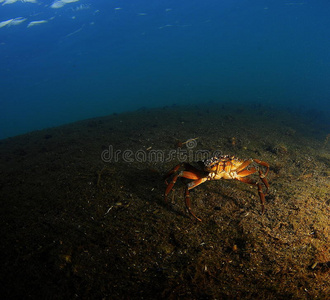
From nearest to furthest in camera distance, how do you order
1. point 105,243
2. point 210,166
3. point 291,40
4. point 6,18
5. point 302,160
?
point 105,243, point 210,166, point 302,160, point 6,18, point 291,40

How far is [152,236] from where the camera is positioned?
3598mm

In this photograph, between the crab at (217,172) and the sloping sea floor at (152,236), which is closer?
the sloping sea floor at (152,236)

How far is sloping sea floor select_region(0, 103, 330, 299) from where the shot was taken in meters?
2.73

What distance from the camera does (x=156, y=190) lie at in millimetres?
5125

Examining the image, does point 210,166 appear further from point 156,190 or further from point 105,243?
point 105,243

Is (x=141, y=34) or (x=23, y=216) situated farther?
(x=141, y=34)

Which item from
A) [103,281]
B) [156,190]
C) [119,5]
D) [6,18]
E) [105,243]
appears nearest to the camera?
[103,281]

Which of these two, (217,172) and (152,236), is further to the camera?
(217,172)

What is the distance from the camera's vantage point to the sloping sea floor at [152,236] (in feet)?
8.96

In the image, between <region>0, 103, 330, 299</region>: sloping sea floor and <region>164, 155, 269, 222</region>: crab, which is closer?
<region>0, 103, 330, 299</region>: sloping sea floor

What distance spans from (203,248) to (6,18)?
57.1 meters

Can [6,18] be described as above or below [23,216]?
above

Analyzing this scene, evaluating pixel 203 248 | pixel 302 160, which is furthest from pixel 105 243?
pixel 302 160

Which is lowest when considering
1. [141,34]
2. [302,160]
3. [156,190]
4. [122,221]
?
[302,160]
